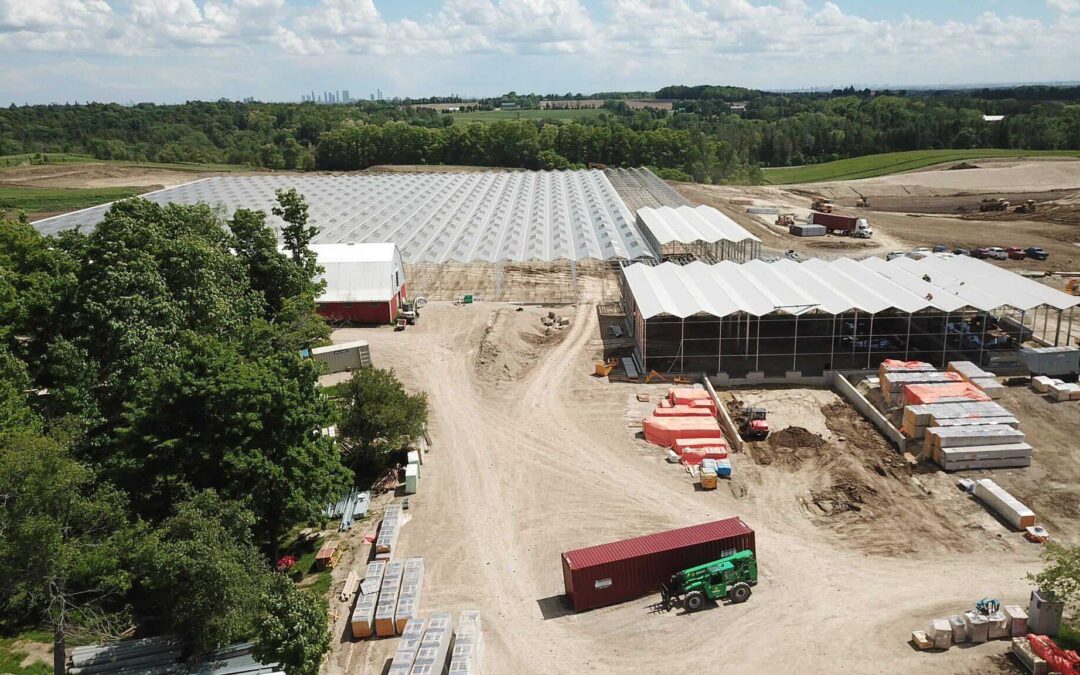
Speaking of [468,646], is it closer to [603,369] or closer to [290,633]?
[290,633]

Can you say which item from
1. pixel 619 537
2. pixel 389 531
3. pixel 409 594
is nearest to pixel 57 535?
pixel 409 594

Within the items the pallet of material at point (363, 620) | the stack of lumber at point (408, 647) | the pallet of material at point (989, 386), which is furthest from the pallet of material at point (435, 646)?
the pallet of material at point (989, 386)

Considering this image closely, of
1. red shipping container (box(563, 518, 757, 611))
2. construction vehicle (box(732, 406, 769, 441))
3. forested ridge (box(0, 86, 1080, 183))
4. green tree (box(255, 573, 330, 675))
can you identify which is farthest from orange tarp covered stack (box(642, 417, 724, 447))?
forested ridge (box(0, 86, 1080, 183))

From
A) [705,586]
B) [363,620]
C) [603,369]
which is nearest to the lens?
[363,620]

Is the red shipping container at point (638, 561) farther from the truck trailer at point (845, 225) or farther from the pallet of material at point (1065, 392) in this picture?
the truck trailer at point (845, 225)

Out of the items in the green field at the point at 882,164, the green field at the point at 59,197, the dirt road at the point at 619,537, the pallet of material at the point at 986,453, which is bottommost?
the dirt road at the point at 619,537

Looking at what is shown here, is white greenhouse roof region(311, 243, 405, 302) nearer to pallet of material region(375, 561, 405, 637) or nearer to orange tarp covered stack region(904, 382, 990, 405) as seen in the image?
pallet of material region(375, 561, 405, 637)

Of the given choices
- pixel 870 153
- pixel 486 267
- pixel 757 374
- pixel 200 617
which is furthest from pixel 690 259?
pixel 870 153
